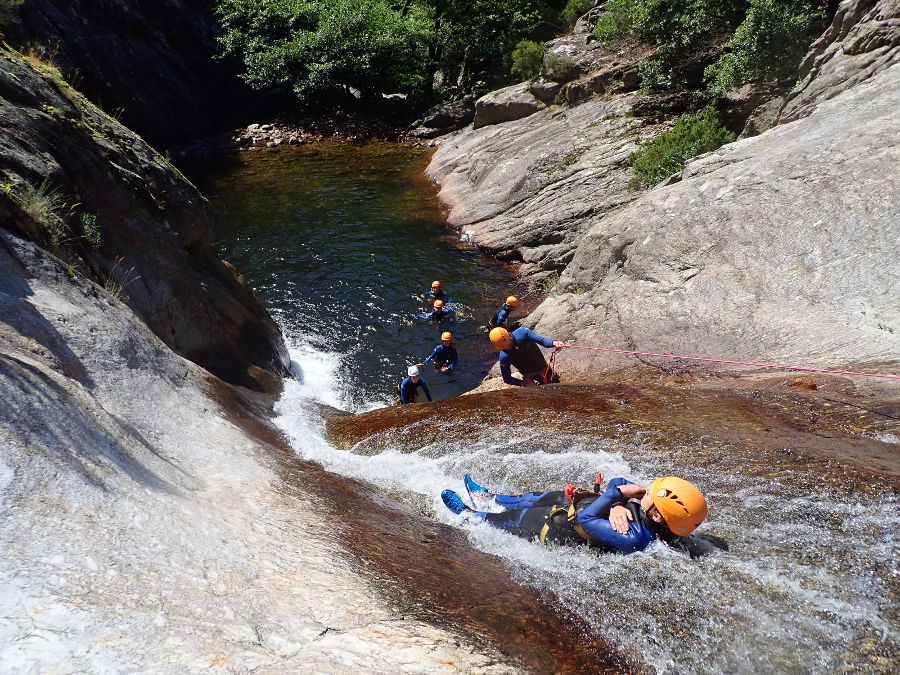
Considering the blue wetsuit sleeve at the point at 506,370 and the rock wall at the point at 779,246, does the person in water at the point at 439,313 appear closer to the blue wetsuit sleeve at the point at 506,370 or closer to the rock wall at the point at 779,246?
the rock wall at the point at 779,246

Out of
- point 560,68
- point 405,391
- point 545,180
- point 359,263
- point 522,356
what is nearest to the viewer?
point 522,356

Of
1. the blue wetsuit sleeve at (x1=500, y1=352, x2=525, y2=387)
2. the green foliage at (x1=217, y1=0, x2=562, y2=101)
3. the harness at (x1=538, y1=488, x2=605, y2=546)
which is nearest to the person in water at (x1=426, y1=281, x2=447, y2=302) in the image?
the blue wetsuit sleeve at (x1=500, y1=352, x2=525, y2=387)

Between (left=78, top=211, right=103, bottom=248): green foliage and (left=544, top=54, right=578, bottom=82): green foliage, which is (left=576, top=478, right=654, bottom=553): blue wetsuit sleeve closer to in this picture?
(left=78, top=211, right=103, bottom=248): green foliage

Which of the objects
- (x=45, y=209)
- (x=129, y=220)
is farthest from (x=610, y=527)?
(x=129, y=220)

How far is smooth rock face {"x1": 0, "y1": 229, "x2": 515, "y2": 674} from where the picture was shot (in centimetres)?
291

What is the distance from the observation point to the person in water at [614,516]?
4.93m

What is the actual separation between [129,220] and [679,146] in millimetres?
14358

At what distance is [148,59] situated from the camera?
111 feet

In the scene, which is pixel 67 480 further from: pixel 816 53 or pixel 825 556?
pixel 816 53

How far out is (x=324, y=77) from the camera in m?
35.5

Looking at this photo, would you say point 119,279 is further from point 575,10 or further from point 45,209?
point 575,10

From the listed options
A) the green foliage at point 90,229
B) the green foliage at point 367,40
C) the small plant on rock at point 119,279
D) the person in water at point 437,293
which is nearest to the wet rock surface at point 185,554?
the small plant on rock at point 119,279

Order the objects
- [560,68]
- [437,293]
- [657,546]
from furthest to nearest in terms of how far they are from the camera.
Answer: [560,68], [437,293], [657,546]

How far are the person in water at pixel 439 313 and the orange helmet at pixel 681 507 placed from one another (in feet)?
33.7
